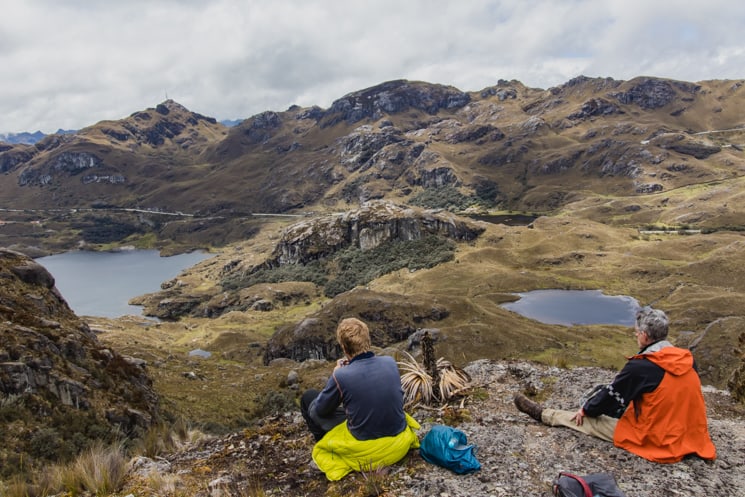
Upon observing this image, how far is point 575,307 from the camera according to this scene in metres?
83.2

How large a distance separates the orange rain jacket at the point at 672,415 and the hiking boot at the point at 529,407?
2.34m

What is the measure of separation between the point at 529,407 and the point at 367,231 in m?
128

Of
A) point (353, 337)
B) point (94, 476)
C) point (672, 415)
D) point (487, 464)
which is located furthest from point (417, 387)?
point (94, 476)

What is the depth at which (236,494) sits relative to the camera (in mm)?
7684

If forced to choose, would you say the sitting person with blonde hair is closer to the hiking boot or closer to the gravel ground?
the gravel ground

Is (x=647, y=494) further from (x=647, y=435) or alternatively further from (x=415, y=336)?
(x=415, y=336)

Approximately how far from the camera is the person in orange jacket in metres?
7.53

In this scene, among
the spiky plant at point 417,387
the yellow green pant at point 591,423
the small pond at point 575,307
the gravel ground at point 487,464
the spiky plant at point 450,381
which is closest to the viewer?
the gravel ground at point 487,464

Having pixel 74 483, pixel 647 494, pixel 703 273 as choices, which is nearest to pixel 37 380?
pixel 74 483

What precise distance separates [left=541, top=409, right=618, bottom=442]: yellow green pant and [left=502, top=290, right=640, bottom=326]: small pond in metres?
70.3

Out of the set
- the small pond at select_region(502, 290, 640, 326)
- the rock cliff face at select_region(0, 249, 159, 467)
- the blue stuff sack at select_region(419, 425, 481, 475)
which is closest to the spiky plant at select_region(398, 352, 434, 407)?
the blue stuff sack at select_region(419, 425, 481, 475)

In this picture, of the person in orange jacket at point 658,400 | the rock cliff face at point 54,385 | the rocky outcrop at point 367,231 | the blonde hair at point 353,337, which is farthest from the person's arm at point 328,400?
the rocky outcrop at point 367,231

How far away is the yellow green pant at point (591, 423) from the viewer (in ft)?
28.7

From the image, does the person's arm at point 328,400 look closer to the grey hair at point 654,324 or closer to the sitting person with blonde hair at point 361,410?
the sitting person with blonde hair at point 361,410
